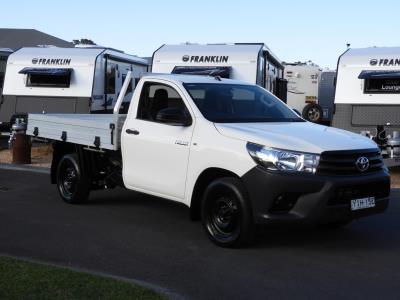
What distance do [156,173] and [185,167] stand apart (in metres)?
0.54

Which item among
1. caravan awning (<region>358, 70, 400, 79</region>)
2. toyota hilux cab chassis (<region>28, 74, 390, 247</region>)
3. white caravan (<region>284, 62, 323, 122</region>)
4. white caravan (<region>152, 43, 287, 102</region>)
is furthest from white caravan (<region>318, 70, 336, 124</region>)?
toyota hilux cab chassis (<region>28, 74, 390, 247</region>)

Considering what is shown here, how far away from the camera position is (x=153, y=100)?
25.6 feet

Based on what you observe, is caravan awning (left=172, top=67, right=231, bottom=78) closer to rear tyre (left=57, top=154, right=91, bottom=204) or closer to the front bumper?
rear tyre (left=57, top=154, right=91, bottom=204)

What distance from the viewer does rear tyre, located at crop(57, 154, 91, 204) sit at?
8.90m

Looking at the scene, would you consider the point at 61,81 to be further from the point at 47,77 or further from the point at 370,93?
the point at 370,93

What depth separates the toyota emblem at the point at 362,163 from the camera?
6.24m

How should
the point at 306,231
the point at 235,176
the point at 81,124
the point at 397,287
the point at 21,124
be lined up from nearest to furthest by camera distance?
the point at 397,287 < the point at 235,176 < the point at 306,231 < the point at 81,124 < the point at 21,124

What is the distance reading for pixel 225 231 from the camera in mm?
6578

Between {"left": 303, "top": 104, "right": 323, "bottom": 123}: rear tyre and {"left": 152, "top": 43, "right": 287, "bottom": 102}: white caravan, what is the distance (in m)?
7.49

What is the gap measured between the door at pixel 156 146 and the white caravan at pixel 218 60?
6620mm

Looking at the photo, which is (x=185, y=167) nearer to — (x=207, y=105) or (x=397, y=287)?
(x=207, y=105)

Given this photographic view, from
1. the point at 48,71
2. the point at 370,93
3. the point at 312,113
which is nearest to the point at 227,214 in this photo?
the point at 370,93

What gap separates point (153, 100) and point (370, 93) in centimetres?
675

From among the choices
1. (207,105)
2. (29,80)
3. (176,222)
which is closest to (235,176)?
(207,105)
